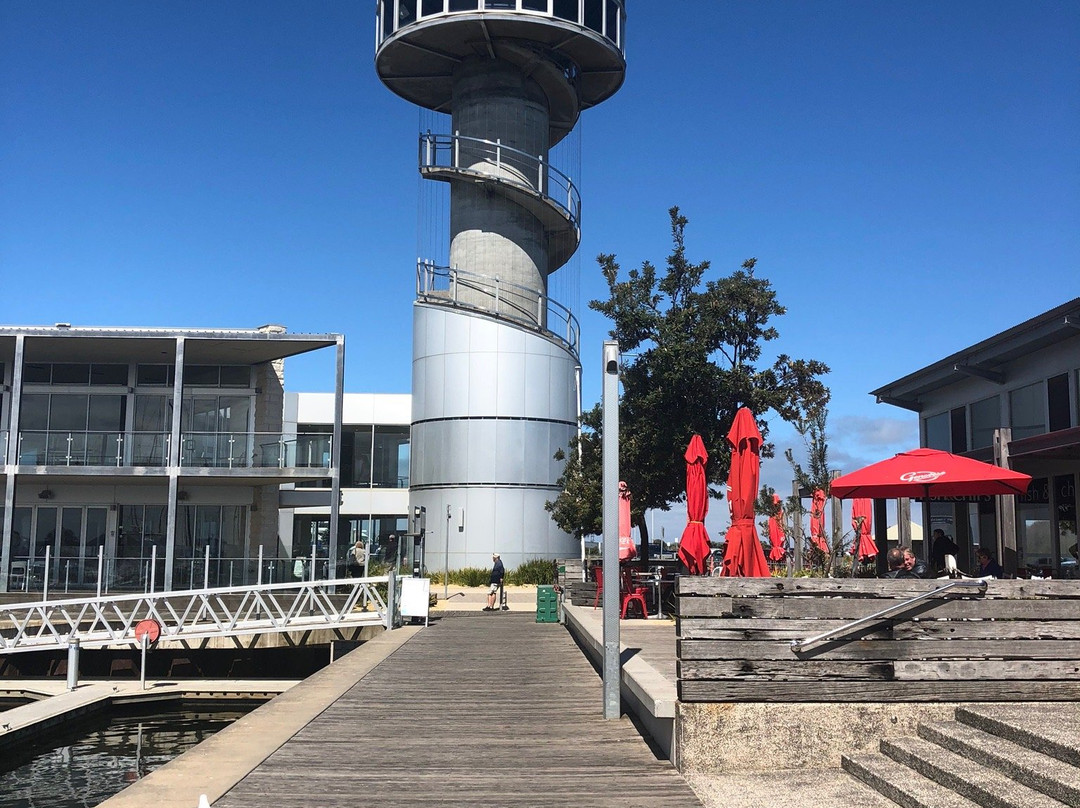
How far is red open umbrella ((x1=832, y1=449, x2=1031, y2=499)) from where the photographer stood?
11984 mm

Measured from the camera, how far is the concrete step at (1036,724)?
621cm

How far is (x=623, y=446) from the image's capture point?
866 inches

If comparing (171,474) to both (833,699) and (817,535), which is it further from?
(833,699)

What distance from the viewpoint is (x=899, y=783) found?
6535 mm

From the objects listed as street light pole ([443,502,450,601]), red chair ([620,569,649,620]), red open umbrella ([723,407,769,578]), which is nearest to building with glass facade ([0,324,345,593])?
street light pole ([443,502,450,601])

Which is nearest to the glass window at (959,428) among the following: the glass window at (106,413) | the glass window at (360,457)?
the glass window at (106,413)

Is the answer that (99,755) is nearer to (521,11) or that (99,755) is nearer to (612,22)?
(521,11)

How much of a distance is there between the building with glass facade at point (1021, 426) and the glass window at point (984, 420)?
0.07 ft

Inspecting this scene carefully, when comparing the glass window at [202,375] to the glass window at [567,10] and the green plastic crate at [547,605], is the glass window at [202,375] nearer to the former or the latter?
the green plastic crate at [547,605]

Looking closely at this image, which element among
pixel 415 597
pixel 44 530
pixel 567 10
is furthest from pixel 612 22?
pixel 44 530

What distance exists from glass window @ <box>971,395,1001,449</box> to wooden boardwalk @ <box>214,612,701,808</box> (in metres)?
11.4

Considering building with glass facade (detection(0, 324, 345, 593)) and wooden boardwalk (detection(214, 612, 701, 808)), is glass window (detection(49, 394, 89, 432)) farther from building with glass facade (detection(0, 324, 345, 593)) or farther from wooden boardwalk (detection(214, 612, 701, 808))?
wooden boardwalk (detection(214, 612, 701, 808))

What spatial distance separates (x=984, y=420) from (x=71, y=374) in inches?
1040

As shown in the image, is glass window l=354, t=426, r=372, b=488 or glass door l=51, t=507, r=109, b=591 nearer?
glass door l=51, t=507, r=109, b=591
